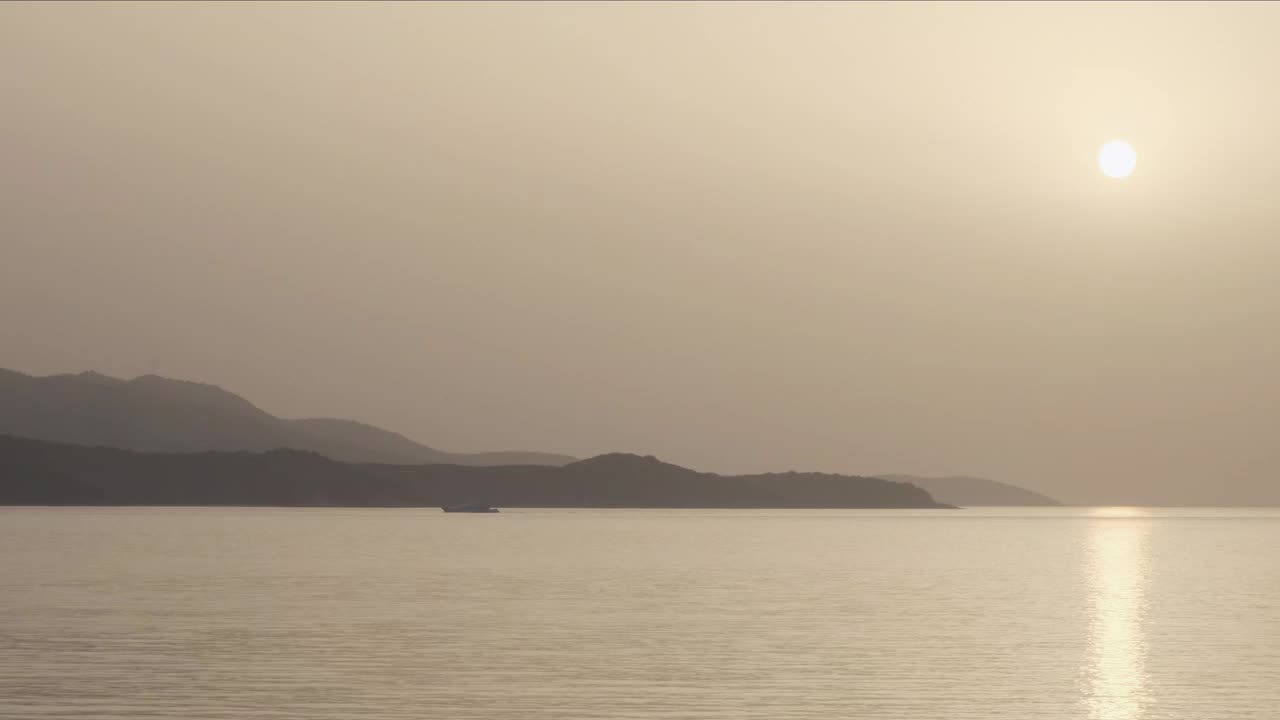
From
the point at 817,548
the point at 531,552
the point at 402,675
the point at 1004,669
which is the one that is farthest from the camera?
the point at 817,548

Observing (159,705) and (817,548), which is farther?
(817,548)

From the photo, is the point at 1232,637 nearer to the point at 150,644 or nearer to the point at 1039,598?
the point at 1039,598

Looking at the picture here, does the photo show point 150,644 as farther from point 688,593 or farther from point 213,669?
point 688,593

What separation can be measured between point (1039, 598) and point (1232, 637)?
81.9ft

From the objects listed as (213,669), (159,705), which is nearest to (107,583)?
(213,669)

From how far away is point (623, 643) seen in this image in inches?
2371

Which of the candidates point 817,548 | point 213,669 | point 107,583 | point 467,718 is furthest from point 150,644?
point 817,548

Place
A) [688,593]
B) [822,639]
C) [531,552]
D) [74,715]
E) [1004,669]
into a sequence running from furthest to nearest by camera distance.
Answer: [531,552], [688,593], [822,639], [1004,669], [74,715]

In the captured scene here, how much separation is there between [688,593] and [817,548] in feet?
299

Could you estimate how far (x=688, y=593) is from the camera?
90938 mm

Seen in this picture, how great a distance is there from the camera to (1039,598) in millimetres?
91562

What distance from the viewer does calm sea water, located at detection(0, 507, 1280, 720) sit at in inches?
1773

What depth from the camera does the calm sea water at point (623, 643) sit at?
148ft

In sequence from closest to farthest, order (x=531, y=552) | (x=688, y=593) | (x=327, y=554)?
(x=688, y=593) < (x=327, y=554) < (x=531, y=552)
